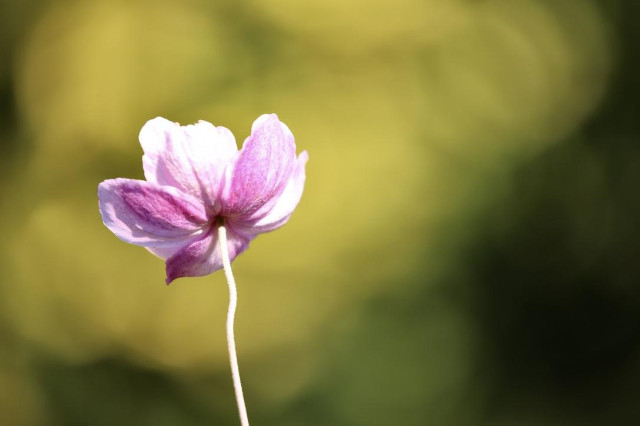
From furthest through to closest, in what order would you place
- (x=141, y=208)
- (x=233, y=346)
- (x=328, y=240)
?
(x=328, y=240) < (x=141, y=208) < (x=233, y=346)

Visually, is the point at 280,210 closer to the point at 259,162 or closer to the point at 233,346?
the point at 259,162

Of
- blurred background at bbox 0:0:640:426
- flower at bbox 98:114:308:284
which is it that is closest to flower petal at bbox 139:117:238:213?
flower at bbox 98:114:308:284

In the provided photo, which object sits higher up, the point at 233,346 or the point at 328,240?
the point at 328,240

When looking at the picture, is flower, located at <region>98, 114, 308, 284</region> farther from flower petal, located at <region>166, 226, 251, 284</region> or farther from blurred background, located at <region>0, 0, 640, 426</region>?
blurred background, located at <region>0, 0, 640, 426</region>

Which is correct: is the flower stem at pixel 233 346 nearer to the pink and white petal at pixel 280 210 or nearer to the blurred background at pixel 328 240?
the pink and white petal at pixel 280 210

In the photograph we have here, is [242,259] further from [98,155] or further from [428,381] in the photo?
[428,381]

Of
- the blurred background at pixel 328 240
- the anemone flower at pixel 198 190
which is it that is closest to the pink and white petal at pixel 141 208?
the anemone flower at pixel 198 190

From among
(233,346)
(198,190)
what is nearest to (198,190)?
(198,190)
